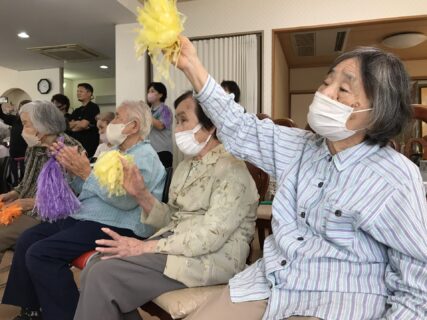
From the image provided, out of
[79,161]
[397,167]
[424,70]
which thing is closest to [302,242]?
[397,167]

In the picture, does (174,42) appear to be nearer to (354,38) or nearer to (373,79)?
(373,79)

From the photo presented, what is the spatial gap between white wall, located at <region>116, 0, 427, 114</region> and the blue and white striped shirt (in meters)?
3.34

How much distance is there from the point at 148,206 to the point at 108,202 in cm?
35

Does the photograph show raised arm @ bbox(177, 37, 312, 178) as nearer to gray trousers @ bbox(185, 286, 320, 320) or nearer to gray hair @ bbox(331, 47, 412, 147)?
gray hair @ bbox(331, 47, 412, 147)

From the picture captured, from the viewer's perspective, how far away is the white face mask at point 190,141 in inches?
59.9

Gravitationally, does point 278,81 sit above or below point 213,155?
above

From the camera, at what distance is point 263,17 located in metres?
4.30

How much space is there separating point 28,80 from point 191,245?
7.31 meters

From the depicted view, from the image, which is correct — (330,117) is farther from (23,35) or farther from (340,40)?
(340,40)

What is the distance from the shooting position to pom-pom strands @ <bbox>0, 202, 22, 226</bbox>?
2006 millimetres

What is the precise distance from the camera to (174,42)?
3.57ft

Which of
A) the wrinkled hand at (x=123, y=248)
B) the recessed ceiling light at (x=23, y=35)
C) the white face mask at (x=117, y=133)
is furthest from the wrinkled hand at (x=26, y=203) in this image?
the recessed ceiling light at (x=23, y=35)

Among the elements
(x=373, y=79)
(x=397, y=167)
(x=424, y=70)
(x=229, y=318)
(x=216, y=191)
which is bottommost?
(x=229, y=318)


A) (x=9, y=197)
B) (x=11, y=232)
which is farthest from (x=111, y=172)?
(x=9, y=197)
